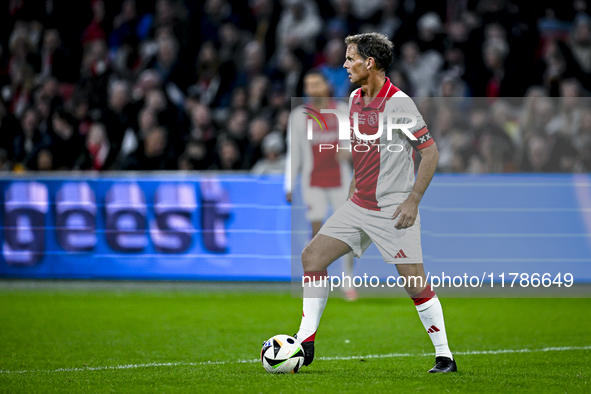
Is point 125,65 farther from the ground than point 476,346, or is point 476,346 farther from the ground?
point 125,65

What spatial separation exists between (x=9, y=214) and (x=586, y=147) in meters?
6.72

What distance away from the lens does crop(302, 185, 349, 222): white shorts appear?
779 centimetres

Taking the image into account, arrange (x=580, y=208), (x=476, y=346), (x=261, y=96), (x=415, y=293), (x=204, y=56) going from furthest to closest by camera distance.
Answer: (x=204, y=56)
(x=261, y=96)
(x=580, y=208)
(x=476, y=346)
(x=415, y=293)

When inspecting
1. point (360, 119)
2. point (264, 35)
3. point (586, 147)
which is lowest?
point (586, 147)

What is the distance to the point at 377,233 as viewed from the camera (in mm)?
4312

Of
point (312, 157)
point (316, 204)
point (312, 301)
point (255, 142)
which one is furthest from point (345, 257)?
point (312, 301)

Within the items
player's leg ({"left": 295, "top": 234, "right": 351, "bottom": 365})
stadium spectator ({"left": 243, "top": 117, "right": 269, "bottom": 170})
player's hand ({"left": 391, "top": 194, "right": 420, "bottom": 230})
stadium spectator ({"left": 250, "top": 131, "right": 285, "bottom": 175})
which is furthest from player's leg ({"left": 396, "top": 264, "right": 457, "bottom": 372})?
stadium spectator ({"left": 243, "top": 117, "right": 269, "bottom": 170})

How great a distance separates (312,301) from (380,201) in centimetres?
70

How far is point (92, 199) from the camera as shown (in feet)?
29.9

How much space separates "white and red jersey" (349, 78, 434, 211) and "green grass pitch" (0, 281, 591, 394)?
103 cm

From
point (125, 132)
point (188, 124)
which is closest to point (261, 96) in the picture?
point (188, 124)

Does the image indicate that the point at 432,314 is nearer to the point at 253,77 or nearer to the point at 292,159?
the point at 292,159

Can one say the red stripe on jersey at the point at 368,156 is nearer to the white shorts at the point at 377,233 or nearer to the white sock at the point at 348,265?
the white shorts at the point at 377,233

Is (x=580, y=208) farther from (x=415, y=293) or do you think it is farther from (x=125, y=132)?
(x=125, y=132)
